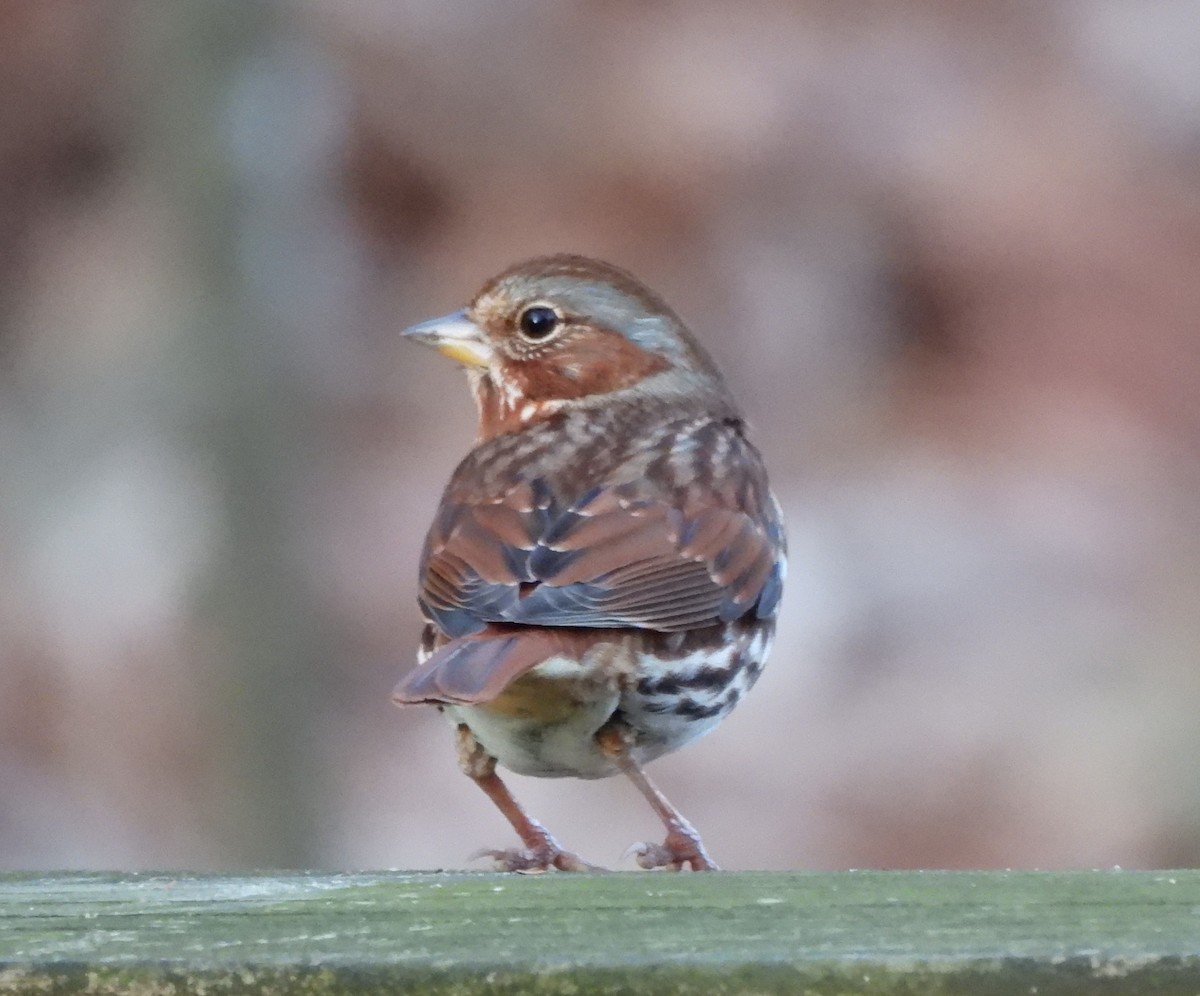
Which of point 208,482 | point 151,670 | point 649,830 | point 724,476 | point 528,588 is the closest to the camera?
point 528,588

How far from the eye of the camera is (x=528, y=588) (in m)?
3.84

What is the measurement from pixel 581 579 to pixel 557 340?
1.11 metres

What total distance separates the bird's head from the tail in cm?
116

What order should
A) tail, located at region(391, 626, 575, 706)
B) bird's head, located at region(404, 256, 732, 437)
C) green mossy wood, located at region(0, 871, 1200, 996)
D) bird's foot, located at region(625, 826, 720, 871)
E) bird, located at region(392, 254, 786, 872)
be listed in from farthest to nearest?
bird's head, located at region(404, 256, 732, 437) < bird's foot, located at region(625, 826, 720, 871) < bird, located at region(392, 254, 786, 872) < tail, located at region(391, 626, 575, 706) < green mossy wood, located at region(0, 871, 1200, 996)

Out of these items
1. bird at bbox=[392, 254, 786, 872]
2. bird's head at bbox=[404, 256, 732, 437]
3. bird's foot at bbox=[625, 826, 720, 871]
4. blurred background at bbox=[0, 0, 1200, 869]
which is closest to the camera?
bird at bbox=[392, 254, 786, 872]

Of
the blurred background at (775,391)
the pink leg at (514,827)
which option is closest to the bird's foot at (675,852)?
the pink leg at (514,827)

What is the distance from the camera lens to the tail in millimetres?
3383

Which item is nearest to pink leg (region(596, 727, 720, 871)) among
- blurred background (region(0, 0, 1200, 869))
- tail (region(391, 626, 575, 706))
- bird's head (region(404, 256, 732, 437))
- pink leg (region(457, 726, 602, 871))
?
pink leg (region(457, 726, 602, 871))

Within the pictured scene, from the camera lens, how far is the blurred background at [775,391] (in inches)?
305

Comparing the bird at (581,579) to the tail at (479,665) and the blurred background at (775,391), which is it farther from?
the blurred background at (775,391)

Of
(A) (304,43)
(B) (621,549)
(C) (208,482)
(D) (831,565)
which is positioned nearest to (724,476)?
(B) (621,549)

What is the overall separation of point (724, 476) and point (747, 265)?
4330mm

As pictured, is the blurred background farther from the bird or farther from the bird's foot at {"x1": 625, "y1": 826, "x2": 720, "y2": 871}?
the bird's foot at {"x1": 625, "y1": 826, "x2": 720, "y2": 871}

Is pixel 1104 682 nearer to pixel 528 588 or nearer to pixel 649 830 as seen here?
pixel 649 830
